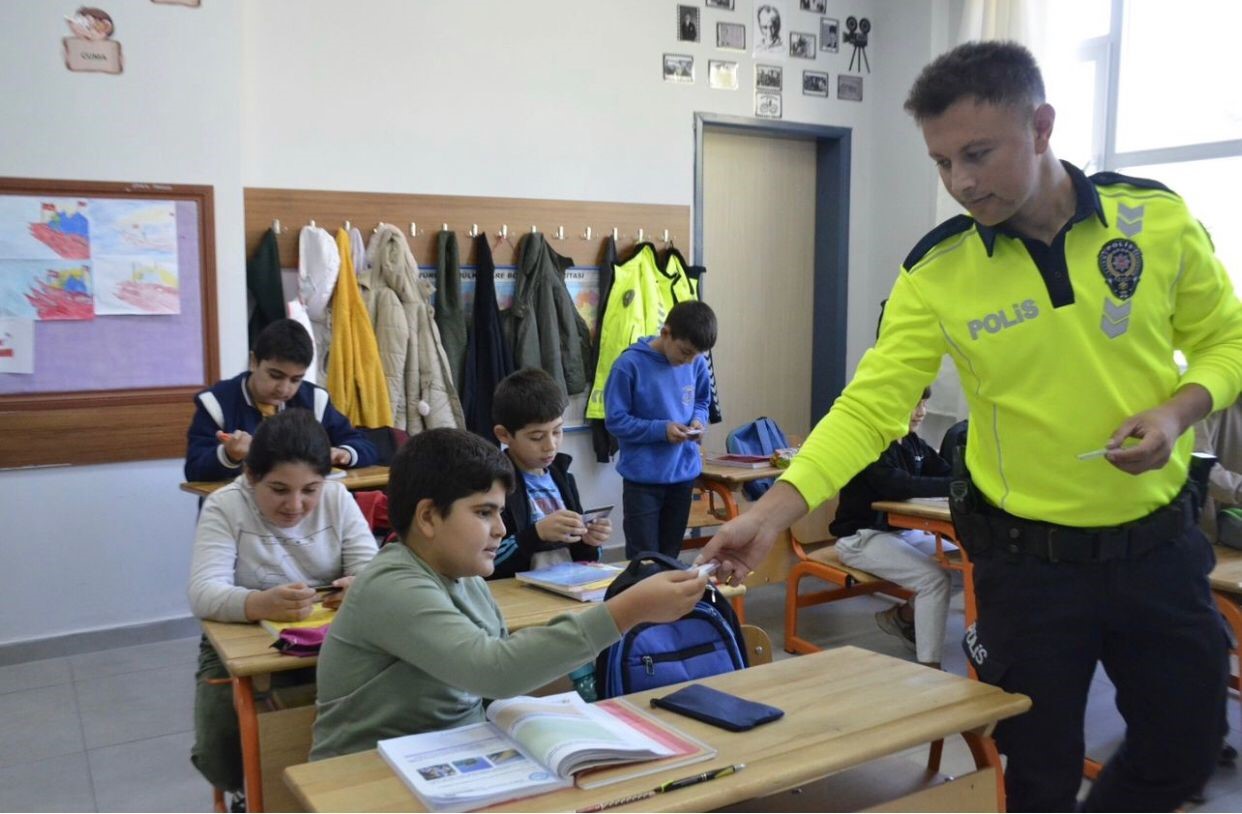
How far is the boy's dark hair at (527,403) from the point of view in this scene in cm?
290

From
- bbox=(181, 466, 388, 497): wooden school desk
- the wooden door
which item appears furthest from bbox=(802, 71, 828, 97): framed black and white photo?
bbox=(181, 466, 388, 497): wooden school desk

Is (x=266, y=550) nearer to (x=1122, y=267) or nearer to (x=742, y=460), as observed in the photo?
(x=1122, y=267)

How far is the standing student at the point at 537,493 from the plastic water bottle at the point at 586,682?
1.66ft

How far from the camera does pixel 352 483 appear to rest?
11.7ft

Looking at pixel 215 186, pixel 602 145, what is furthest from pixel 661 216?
pixel 215 186

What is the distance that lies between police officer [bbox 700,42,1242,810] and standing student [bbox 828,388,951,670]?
2.04 m

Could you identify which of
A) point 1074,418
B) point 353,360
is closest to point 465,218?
point 353,360

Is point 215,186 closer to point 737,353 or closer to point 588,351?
point 588,351

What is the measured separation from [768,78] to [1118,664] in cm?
495

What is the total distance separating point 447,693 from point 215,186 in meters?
3.18

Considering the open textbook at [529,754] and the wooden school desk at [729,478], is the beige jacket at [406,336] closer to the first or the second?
the wooden school desk at [729,478]

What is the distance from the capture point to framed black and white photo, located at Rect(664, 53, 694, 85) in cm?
570

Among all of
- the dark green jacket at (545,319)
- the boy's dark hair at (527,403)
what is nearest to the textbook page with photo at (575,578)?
the boy's dark hair at (527,403)

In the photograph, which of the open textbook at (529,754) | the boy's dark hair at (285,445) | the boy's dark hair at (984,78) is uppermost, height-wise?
the boy's dark hair at (984,78)
